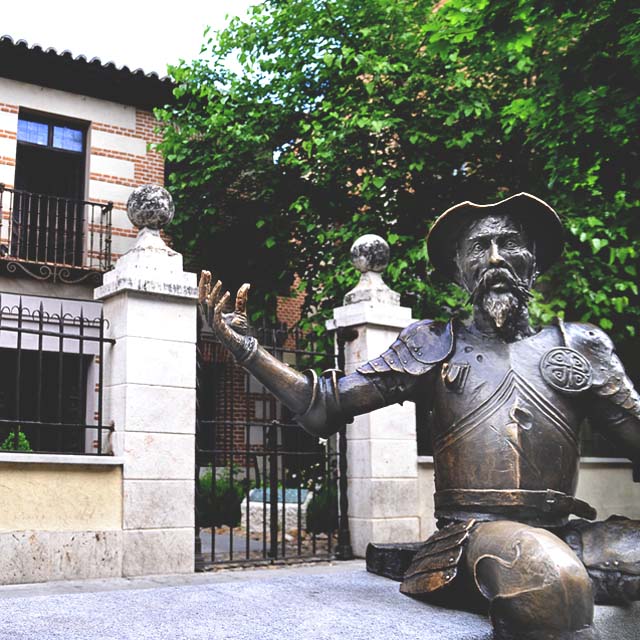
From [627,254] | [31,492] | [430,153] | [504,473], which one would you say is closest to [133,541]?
[31,492]

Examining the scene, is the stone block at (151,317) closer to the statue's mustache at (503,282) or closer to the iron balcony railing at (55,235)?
the statue's mustache at (503,282)

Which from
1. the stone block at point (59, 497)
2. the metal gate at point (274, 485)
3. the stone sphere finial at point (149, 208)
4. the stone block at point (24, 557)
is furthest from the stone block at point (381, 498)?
the stone sphere finial at point (149, 208)

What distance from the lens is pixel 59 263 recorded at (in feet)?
44.3

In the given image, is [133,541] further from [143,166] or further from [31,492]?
[143,166]

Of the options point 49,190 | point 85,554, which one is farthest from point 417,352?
point 49,190

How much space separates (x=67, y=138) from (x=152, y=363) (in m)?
9.60

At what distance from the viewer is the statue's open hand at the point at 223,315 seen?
331 cm

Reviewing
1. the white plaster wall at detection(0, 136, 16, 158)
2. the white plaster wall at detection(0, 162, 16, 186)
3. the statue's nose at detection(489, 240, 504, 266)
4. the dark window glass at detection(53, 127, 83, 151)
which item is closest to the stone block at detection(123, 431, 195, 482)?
the statue's nose at detection(489, 240, 504, 266)

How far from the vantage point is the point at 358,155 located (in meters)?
11.6

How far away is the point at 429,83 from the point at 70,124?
6801mm

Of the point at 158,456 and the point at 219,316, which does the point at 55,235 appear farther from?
the point at 219,316

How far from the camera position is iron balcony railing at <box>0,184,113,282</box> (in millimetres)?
13047

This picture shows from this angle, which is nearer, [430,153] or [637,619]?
[637,619]

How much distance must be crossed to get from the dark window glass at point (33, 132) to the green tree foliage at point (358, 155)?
2.60m
